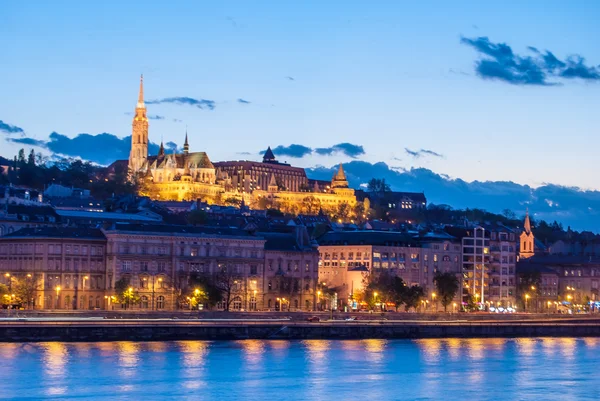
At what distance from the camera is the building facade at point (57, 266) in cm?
9844

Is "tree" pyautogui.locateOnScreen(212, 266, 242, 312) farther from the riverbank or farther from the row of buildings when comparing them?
the riverbank

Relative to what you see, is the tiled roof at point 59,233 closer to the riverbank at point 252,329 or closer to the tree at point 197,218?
the riverbank at point 252,329

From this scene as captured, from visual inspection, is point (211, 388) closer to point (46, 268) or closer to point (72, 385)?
point (72, 385)

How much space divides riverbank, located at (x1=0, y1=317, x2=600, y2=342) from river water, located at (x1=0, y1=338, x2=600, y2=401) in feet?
3.87

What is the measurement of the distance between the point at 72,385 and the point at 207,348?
Answer: 1835 centimetres

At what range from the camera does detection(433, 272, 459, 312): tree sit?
120 m

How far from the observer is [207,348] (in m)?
74.8

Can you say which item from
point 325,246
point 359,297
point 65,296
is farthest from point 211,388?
point 325,246

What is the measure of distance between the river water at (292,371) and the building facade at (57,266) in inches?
881

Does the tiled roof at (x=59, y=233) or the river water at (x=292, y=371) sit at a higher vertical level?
the tiled roof at (x=59, y=233)

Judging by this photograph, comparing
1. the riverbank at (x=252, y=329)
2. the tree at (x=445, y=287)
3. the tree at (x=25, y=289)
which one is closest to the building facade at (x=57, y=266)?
the tree at (x=25, y=289)

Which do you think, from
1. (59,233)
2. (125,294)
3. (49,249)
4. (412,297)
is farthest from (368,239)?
(49,249)

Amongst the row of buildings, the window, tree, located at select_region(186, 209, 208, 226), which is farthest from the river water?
tree, located at select_region(186, 209, 208, 226)

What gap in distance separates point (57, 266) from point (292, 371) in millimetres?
39299
